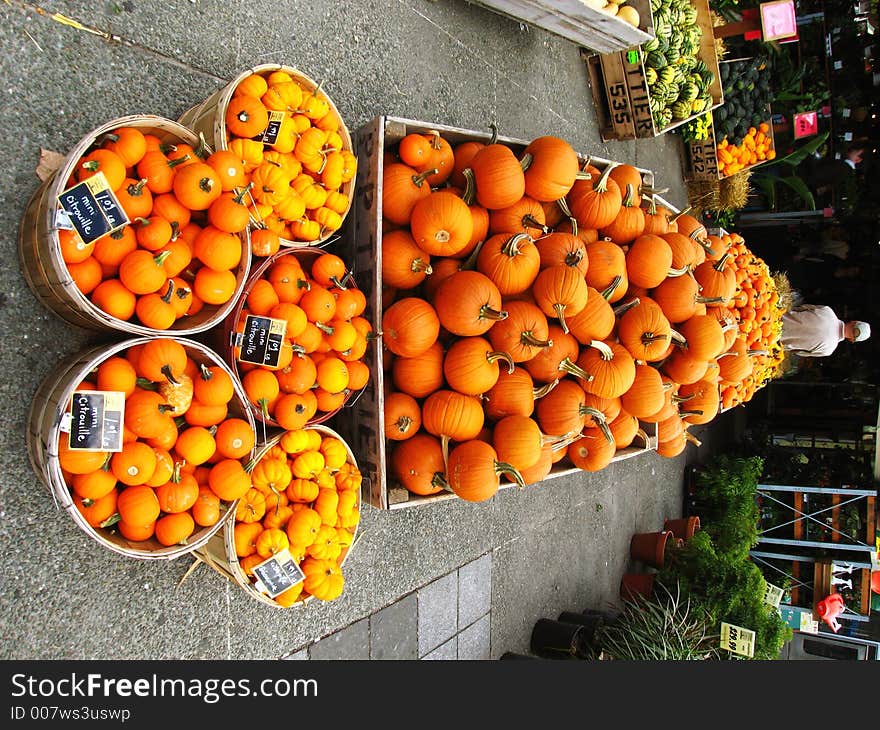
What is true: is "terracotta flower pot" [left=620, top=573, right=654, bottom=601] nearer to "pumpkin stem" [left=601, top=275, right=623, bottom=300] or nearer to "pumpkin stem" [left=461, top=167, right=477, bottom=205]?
"pumpkin stem" [left=601, top=275, right=623, bottom=300]

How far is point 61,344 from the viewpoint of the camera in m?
1.93

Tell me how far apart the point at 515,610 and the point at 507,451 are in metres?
1.96

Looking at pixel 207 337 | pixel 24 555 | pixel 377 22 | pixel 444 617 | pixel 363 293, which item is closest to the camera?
pixel 24 555

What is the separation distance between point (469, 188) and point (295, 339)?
2.84 ft

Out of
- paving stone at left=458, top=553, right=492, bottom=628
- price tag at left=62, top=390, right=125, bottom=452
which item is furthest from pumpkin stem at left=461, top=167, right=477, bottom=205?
paving stone at left=458, top=553, right=492, bottom=628

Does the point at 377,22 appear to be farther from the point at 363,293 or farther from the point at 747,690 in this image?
the point at 747,690

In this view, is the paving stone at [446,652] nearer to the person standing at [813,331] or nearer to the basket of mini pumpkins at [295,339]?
the basket of mini pumpkins at [295,339]

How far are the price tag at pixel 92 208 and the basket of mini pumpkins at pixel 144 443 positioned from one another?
30cm

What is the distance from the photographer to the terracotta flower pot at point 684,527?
203 inches

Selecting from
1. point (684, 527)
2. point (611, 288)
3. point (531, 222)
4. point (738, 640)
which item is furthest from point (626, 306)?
point (684, 527)

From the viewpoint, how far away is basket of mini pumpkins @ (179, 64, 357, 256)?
73.5 inches

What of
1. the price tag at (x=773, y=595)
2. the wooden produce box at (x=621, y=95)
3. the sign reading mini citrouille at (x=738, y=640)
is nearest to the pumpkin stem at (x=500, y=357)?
the sign reading mini citrouille at (x=738, y=640)

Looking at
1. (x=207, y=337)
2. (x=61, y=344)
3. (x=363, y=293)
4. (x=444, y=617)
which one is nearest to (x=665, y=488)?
(x=444, y=617)

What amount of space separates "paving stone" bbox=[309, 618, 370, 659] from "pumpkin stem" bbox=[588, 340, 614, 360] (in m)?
1.63
